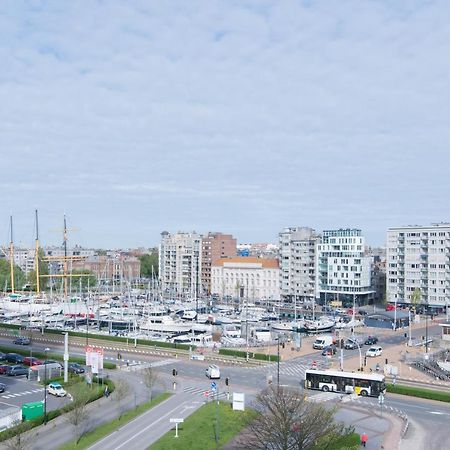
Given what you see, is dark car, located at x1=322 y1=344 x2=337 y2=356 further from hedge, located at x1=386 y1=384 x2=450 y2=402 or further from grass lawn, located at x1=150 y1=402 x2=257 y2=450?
grass lawn, located at x1=150 y1=402 x2=257 y2=450

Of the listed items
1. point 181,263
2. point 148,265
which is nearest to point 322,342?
point 181,263

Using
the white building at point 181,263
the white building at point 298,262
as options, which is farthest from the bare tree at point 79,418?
the white building at point 181,263

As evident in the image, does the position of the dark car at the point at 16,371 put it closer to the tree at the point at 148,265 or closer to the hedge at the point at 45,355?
the hedge at the point at 45,355

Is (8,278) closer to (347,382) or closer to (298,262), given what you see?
(298,262)

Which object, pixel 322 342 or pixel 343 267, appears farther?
pixel 343 267

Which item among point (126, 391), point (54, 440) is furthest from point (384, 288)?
point (54, 440)

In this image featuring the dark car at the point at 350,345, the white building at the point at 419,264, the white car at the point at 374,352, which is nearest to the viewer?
the white car at the point at 374,352

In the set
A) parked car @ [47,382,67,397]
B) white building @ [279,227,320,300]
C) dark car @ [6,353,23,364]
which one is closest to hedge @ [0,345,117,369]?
dark car @ [6,353,23,364]
